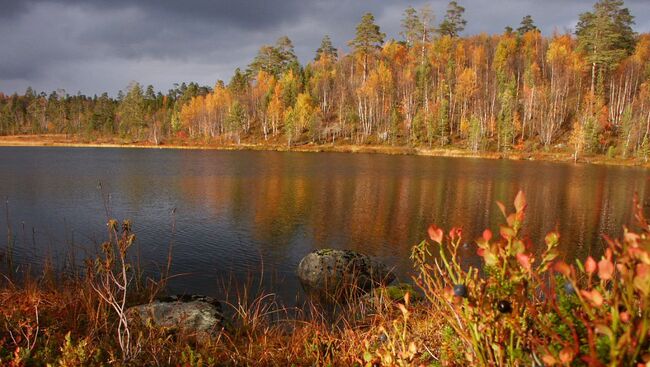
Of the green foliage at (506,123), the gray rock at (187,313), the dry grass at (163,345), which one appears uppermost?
the green foliage at (506,123)

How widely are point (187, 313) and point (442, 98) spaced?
83.6 metres

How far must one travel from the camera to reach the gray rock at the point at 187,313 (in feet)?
24.5

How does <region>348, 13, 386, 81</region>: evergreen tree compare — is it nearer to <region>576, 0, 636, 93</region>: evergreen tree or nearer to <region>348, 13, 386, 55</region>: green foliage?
<region>348, 13, 386, 55</region>: green foliage

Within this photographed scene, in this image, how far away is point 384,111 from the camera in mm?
88938

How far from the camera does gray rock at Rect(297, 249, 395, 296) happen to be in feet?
39.0

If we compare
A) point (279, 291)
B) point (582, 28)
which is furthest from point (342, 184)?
point (582, 28)

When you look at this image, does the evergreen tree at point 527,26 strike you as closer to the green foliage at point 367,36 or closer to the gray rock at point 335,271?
the green foliage at point 367,36

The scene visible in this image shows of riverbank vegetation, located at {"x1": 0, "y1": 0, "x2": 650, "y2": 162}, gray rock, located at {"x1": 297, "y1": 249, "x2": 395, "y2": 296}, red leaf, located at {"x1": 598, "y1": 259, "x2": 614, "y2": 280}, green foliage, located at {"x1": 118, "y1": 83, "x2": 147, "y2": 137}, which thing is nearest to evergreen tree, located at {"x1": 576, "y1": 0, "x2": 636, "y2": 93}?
riverbank vegetation, located at {"x1": 0, "y1": 0, "x2": 650, "y2": 162}

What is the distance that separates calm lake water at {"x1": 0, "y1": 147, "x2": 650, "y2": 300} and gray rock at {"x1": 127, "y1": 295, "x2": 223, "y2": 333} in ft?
10.1

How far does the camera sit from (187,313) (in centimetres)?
783

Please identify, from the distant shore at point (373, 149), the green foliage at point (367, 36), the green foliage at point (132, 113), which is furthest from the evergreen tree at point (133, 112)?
the green foliage at point (367, 36)

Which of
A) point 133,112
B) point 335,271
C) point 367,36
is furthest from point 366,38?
point 335,271

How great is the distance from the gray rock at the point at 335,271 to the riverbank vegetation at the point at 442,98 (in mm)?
62682

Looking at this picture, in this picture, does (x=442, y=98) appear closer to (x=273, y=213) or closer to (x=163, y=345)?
(x=273, y=213)
